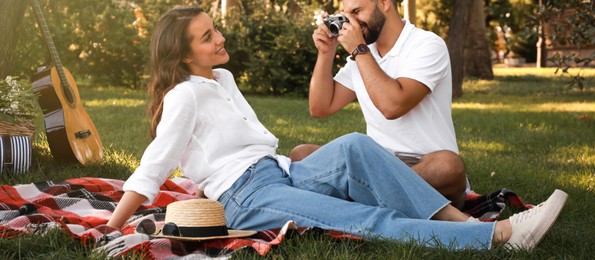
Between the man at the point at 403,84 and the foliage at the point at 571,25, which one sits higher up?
the man at the point at 403,84

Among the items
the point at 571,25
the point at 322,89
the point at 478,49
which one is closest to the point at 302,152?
the point at 322,89

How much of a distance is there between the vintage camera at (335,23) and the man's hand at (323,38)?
1.1 inches

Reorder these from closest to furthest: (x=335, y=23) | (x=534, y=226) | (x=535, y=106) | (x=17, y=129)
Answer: (x=534, y=226), (x=335, y=23), (x=17, y=129), (x=535, y=106)

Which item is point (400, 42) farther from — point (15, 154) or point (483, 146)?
point (483, 146)

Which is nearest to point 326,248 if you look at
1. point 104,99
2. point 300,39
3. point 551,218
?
point 551,218

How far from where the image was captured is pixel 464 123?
30.9ft

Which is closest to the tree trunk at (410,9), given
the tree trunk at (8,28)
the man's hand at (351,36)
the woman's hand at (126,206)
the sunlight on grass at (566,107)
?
the sunlight on grass at (566,107)

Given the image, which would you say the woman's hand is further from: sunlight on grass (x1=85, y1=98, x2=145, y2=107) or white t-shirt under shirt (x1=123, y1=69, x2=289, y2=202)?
sunlight on grass (x1=85, y1=98, x2=145, y2=107)

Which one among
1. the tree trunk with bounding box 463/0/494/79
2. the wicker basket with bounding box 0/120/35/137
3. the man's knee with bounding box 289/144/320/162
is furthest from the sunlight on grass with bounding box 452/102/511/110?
the tree trunk with bounding box 463/0/494/79

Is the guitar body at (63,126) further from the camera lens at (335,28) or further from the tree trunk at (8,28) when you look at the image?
the camera lens at (335,28)

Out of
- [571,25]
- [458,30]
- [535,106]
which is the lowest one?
[535,106]

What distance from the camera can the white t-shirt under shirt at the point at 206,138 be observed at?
3514 millimetres

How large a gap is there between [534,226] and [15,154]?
3.36m

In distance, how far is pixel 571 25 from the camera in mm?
8781
